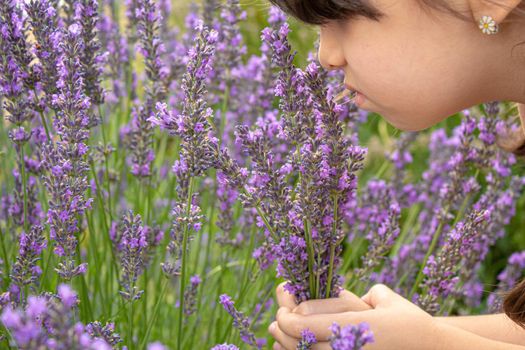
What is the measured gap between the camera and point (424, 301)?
5.81 ft

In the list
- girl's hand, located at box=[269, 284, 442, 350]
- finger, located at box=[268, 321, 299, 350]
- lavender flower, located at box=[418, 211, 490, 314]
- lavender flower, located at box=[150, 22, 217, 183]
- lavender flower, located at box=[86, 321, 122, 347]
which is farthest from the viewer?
lavender flower, located at box=[418, 211, 490, 314]

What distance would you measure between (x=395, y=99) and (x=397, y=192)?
3.98 feet

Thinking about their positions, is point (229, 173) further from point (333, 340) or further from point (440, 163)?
point (440, 163)

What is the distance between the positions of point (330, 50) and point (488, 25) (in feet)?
0.96

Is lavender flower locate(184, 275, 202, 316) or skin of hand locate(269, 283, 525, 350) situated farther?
lavender flower locate(184, 275, 202, 316)

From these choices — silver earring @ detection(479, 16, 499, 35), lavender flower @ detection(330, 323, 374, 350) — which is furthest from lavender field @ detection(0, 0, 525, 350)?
silver earring @ detection(479, 16, 499, 35)

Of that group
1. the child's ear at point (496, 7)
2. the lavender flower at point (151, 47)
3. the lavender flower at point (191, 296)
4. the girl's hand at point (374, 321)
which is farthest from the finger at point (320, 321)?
the lavender flower at point (151, 47)

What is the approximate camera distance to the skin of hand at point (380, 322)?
1.40 metres

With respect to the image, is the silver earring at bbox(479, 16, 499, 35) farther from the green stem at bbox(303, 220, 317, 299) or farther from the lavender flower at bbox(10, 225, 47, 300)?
the lavender flower at bbox(10, 225, 47, 300)

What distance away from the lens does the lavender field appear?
1.34m

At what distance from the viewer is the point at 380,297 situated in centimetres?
153

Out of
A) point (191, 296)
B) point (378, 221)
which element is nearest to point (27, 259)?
point (191, 296)

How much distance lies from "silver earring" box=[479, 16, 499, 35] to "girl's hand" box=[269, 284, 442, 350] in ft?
1.79

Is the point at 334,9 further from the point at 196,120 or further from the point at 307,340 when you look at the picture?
Result: the point at 307,340
